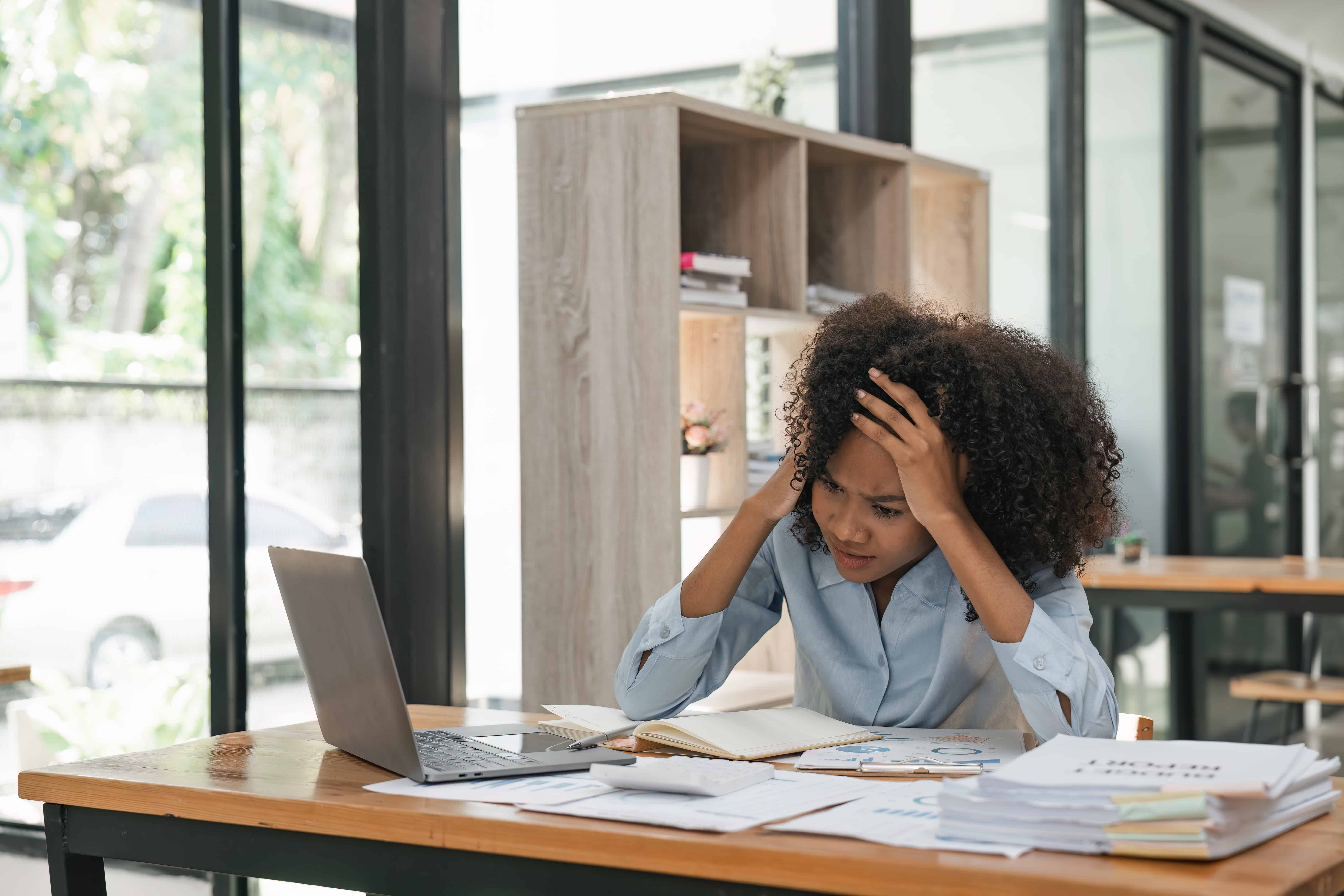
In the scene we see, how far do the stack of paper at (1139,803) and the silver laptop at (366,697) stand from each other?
45 cm

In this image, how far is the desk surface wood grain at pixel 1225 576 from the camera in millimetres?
3672

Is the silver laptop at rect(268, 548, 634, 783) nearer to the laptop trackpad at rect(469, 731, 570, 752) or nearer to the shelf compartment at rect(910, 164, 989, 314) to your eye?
the laptop trackpad at rect(469, 731, 570, 752)

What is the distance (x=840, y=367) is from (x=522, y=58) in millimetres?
1530

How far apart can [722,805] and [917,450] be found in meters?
0.60

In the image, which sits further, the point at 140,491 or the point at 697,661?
the point at 140,491

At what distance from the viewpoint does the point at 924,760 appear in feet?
4.94

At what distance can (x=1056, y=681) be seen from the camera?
1.64 meters

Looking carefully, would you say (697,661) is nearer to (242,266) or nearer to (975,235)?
(242,266)

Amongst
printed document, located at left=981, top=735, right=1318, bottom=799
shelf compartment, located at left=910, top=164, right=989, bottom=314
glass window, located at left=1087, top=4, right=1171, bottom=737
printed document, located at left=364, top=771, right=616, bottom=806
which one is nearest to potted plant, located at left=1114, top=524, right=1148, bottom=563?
glass window, located at left=1087, top=4, right=1171, bottom=737

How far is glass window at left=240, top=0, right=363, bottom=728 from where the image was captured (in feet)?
9.49

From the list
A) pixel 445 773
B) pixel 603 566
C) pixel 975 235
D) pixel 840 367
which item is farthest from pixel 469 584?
pixel 975 235

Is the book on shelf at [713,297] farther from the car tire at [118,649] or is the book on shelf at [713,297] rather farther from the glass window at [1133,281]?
the glass window at [1133,281]

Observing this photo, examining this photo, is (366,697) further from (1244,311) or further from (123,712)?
(1244,311)

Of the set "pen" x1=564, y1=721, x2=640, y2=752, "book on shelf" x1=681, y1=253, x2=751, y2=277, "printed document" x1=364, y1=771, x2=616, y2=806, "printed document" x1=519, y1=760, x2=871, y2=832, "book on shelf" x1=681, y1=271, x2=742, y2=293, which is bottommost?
"pen" x1=564, y1=721, x2=640, y2=752
